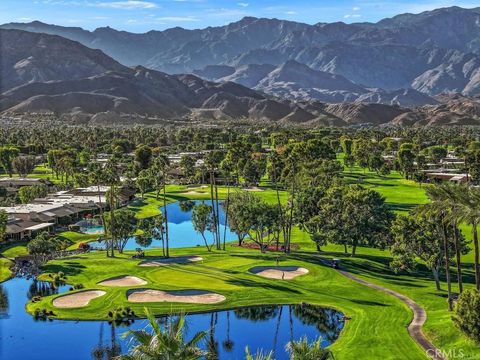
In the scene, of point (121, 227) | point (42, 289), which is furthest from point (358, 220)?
point (42, 289)

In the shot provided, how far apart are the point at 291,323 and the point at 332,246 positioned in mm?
34679

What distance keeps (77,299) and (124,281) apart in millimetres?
7221

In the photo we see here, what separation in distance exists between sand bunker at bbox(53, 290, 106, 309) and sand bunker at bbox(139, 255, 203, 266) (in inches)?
482

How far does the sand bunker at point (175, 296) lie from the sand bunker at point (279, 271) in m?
9.61

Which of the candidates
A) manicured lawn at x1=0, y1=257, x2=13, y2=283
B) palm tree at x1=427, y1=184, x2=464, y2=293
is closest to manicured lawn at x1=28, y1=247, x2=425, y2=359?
manicured lawn at x1=0, y1=257, x2=13, y2=283

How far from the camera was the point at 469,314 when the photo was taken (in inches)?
1650

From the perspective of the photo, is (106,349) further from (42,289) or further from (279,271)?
(279,271)

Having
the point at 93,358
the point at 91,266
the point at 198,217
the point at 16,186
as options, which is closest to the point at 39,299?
the point at 91,266

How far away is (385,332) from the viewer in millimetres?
50781

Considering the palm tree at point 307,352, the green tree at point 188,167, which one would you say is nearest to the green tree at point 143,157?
the green tree at point 188,167

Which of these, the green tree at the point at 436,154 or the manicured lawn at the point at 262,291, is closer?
the manicured lawn at the point at 262,291

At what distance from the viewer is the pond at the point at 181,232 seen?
96919mm

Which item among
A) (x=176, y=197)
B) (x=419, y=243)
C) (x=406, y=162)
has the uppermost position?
(x=406, y=162)

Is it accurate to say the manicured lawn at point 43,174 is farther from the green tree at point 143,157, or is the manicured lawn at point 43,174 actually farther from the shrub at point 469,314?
the shrub at point 469,314
